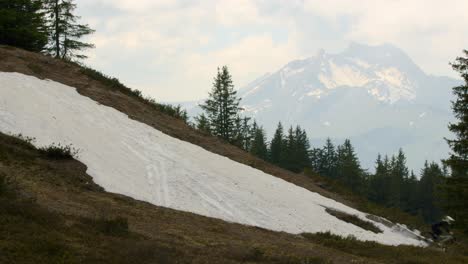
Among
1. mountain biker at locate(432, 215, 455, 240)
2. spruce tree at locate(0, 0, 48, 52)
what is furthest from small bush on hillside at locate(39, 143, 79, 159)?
mountain biker at locate(432, 215, 455, 240)

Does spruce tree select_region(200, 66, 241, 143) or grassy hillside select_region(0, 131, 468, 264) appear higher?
spruce tree select_region(200, 66, 241, 143)

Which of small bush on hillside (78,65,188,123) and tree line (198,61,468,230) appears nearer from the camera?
small bush on hillside (78,65,188,123)

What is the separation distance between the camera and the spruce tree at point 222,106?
62781 mm

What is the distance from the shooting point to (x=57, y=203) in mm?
10367

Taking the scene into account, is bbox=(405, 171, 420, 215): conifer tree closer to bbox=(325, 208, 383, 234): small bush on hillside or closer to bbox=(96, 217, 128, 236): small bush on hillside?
bbox=(325, 208, 383, 234): small bush on hillside

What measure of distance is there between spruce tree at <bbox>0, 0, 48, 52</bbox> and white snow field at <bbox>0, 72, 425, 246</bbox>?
794 cm

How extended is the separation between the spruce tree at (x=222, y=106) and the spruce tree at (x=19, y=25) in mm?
34280

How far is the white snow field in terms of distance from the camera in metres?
15.3

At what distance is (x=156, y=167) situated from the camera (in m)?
17.3

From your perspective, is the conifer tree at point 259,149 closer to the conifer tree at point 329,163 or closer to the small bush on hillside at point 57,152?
the conifer tree at point 329,163

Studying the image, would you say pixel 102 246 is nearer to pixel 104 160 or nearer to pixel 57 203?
pixel 57 203

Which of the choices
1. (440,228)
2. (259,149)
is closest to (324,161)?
(259,149)

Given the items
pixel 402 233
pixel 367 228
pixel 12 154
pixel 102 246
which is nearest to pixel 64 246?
pixel 102 246

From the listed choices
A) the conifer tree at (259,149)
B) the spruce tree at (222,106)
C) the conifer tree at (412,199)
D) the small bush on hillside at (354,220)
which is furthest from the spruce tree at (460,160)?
the conifer tree at (412,199)
